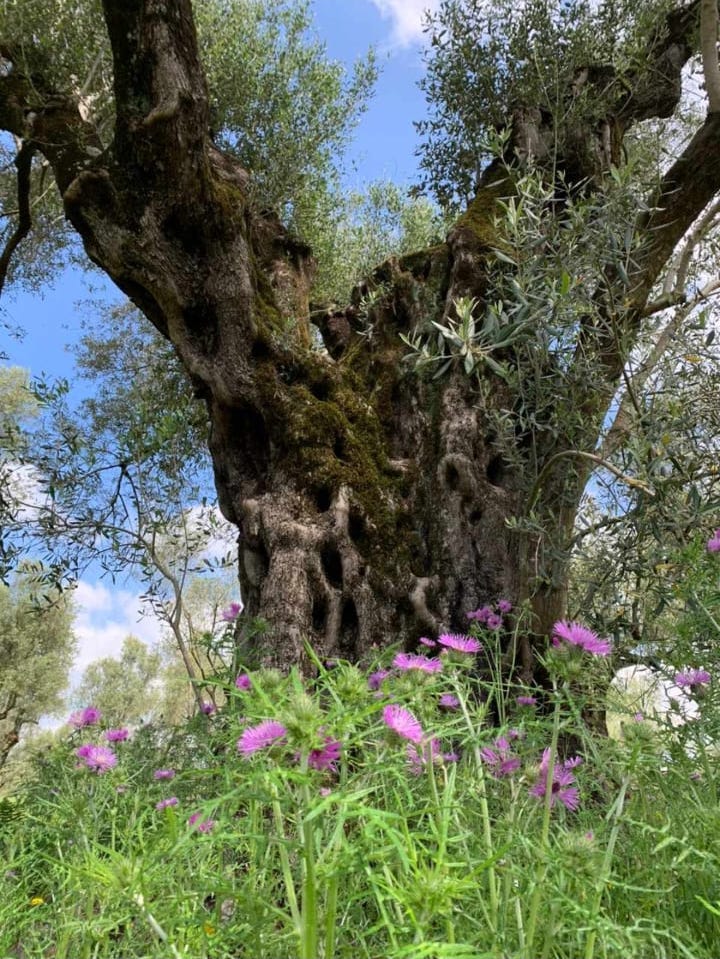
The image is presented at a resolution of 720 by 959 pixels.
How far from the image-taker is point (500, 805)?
6.16 feet

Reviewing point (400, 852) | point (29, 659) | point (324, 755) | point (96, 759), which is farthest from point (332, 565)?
point (29, 659)

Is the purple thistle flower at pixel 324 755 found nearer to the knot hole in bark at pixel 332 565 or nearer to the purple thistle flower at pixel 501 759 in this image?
the purple thistle flower at pixel 501 759

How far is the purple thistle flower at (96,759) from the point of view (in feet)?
6.93

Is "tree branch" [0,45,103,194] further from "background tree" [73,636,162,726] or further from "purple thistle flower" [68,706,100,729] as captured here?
"background tree" [73,636,162,726]

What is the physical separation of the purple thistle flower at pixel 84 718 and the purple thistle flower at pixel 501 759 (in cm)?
166

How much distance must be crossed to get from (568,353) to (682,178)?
1890 millimetres

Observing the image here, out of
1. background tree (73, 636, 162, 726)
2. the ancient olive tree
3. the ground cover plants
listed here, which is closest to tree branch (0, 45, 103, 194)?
the ancient olive tree

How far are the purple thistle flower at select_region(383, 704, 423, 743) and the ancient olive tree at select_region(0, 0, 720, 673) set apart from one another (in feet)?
8.27

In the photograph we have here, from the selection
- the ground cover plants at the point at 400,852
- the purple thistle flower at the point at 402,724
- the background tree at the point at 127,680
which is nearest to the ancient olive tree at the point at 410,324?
the ground cover plants at the point at 400,852

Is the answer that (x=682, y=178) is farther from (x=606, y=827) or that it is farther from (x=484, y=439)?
(x=606, y=827)

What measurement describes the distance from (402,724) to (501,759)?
1.60 feet

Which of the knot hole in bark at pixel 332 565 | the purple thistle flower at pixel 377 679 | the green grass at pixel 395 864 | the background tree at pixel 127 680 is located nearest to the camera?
the green grass at pixel 395 864

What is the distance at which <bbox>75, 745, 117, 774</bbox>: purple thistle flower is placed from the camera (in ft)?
6.93

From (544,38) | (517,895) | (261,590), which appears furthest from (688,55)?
(517,895)
